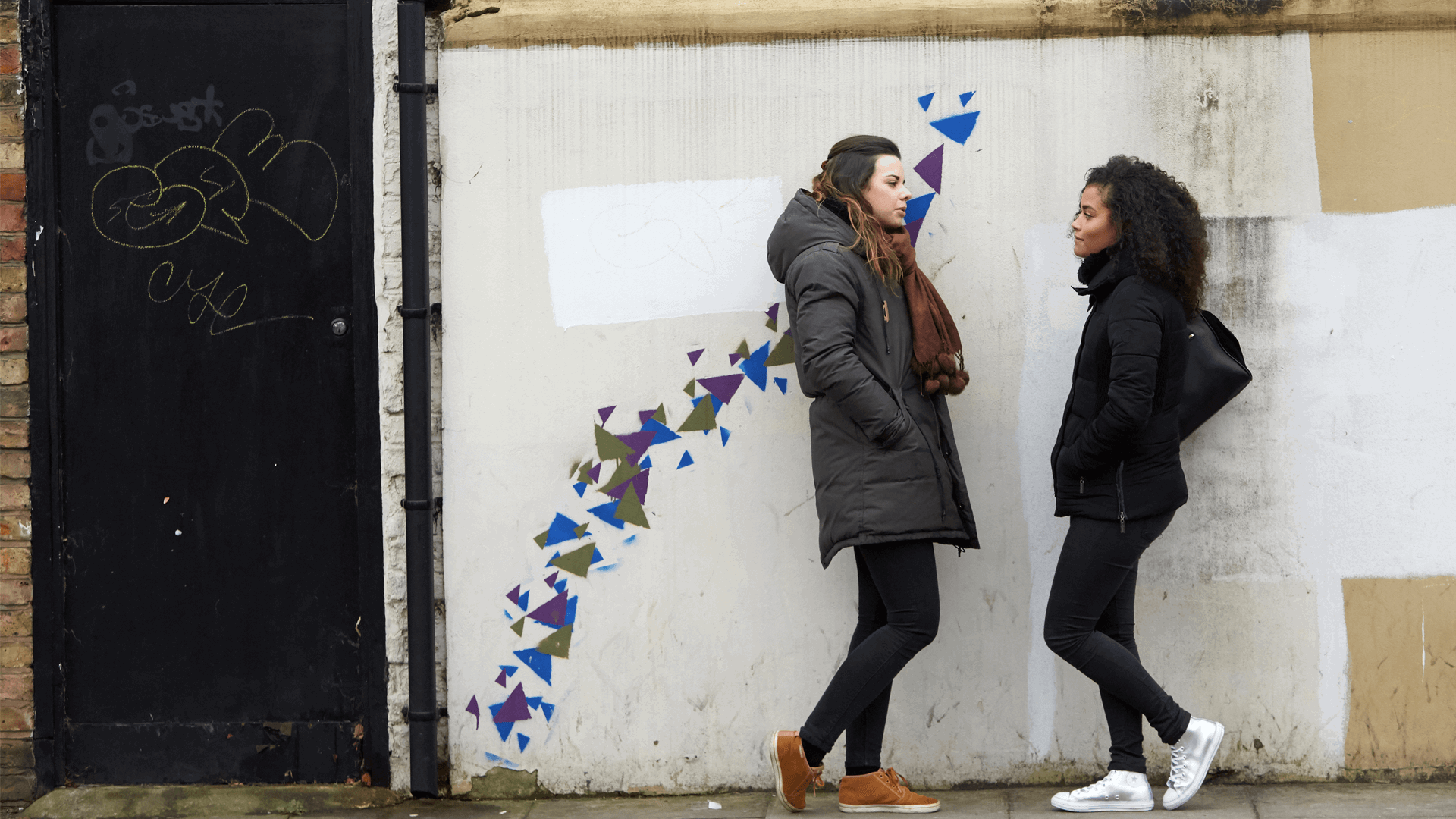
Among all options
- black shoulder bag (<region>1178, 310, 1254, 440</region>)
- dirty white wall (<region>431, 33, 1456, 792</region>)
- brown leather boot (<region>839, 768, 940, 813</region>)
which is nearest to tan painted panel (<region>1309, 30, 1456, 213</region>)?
dirty white wall (<region>431, 33, 1456, 792</region>)

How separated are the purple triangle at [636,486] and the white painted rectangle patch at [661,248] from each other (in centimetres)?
Answer: 49

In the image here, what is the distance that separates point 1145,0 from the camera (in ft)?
12.6

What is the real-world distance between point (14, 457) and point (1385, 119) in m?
4.41

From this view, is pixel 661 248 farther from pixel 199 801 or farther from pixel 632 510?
pixel 199 801

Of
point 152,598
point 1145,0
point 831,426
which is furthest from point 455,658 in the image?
point 1145,0

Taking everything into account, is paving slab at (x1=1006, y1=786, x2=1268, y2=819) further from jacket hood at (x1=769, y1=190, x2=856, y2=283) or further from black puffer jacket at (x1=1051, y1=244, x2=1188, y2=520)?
jacket hood at (x1=769, y1=190, x2=856, y2=283)

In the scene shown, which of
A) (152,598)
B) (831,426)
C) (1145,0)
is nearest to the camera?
(831,426)

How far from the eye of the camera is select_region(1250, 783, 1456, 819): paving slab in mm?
3611

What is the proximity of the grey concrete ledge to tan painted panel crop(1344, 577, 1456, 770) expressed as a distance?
3.06 meters

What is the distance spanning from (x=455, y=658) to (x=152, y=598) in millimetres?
1011

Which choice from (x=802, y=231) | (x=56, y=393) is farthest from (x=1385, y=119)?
(x=56, y=393)

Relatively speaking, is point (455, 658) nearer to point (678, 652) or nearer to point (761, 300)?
point (678, 652)

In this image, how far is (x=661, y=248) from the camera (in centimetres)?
395

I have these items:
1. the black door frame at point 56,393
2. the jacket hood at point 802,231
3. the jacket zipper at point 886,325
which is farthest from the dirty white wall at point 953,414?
the jacket zipper at point 886,325
